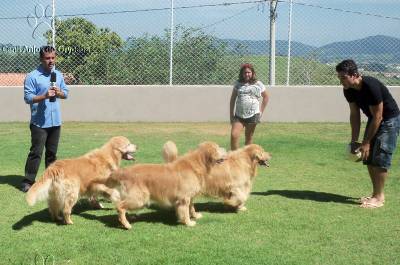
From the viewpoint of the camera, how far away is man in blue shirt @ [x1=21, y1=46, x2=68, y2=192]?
7.45 meters

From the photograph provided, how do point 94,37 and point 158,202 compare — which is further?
point 94,37

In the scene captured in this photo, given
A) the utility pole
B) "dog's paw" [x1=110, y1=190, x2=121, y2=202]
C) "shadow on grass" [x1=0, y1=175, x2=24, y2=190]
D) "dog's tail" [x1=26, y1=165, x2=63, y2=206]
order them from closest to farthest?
1. "dog's tail" [x1=26, y1=165, x2=63, y2=206]
2. "dog's paw" [x1=110, y1=190, x2=121, y2=202]
3. "shadow on grass" [x1=0, y1=175, x2=24, y2=190]
4. the utility pole

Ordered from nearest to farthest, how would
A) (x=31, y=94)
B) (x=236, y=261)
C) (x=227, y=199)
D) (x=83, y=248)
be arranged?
1. (x=236, y=261)
2. (x=83, y=248)
3. (x=227, y=199)
4. (x=31, y=94)

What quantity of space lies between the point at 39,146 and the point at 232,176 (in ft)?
9.96

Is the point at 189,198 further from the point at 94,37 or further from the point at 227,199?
the point at 94,37

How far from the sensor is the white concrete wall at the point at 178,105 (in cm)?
1523

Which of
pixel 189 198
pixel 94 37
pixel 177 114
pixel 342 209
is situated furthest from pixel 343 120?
pixel 189 198

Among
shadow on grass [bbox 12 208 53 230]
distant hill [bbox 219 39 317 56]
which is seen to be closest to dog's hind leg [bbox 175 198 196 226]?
shadow on grass [bbox 12 208 53 230]

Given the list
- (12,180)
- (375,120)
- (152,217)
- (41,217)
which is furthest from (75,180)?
(375,120)

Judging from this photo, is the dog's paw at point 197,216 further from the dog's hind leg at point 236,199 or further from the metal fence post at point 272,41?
the metal fence post at point 272,41

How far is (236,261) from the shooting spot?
16.6 feet

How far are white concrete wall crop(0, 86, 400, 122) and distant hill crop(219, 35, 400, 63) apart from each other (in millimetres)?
1032

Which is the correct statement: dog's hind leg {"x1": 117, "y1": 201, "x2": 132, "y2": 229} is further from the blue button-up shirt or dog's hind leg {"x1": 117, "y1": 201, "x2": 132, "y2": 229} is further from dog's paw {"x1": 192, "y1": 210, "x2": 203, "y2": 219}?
the blue button-up shirt

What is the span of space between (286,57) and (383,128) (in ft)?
28.2
